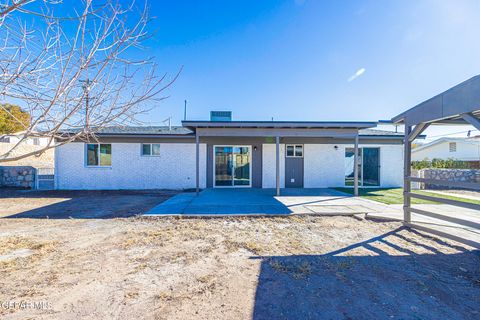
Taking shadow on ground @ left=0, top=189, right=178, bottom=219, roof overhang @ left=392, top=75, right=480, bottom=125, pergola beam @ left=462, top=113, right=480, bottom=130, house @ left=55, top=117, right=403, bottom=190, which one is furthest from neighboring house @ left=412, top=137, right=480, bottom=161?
shadow on ground @ left=0, top=189, right=178, bottom=219

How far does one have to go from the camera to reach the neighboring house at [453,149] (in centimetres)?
1914

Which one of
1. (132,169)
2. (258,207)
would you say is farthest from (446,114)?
(132,169)

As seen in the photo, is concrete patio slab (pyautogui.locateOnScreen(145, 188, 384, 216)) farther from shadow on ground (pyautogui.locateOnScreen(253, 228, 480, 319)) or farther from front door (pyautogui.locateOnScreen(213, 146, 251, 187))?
front door (pyautogui.locateOnScreen(213, 146, 251, 187))

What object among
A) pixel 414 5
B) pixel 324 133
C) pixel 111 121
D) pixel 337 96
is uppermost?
pixel 414 5

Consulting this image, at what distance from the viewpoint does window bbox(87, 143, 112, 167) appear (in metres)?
11.0

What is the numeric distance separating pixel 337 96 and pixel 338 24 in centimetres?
412

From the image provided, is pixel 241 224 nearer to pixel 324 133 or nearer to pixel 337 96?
pixel 324 133

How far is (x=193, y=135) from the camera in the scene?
10.8 meters

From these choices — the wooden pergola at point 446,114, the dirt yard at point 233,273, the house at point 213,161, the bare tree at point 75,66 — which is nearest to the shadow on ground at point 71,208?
the dirt yard at point 233,273

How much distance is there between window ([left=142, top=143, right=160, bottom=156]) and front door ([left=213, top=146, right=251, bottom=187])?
299 cm

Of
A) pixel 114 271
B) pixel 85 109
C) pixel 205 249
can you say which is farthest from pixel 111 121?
pixel 205 249

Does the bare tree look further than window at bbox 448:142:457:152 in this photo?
No

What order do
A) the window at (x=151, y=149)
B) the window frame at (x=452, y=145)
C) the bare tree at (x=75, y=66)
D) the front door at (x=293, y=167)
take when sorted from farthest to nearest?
the window frame at (x=452, y=145)
the front door at (x=293, y=167)
the window at (x=151, y=149)
the bare tree at (x=75, y=66)

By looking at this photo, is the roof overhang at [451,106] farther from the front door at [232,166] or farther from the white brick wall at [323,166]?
the front door at [232,166]
